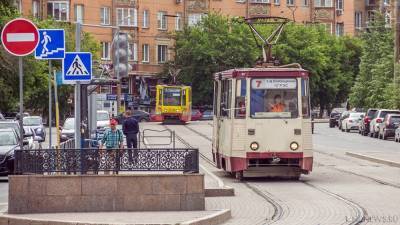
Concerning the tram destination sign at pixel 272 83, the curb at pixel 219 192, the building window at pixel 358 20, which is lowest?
the curb at pixel 219 192

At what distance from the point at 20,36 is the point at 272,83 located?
973 centimetres

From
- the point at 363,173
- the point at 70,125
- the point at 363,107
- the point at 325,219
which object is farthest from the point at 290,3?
the point at 325,219

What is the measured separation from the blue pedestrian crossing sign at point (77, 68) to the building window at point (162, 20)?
247 ft

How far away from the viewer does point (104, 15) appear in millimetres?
90938

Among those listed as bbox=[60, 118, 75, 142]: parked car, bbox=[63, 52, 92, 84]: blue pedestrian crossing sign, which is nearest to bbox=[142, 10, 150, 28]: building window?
bbox=[60, 118, 75, 142]: parked car

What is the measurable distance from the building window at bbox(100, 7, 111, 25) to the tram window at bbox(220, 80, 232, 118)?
6459 centimetres

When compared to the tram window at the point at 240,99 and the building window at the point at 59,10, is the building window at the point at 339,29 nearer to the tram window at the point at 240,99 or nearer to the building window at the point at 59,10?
the building window at the point at 59,10

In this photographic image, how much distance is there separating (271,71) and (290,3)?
78.0 m

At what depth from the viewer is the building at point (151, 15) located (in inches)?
3510

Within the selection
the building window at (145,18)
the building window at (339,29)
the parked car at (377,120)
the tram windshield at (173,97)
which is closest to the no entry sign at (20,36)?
the parked car at (377,120)

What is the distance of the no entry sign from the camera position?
16594mm

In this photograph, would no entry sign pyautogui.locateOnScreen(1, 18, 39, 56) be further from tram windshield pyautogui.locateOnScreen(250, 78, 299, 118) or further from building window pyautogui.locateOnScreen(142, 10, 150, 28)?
building window pyautogui.locateOnScreen(142, 10, 150, 28)

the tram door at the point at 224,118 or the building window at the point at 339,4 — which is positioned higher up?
the building window at the point at 339,4

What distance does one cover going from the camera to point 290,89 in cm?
2517
